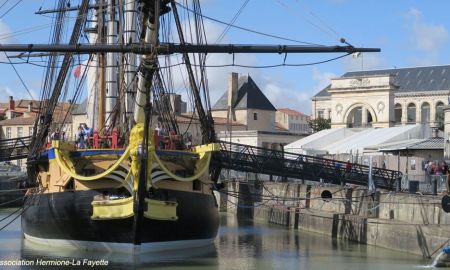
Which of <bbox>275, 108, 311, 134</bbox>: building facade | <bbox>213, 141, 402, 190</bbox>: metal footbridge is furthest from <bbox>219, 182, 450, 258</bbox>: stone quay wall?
<bbox>275, 108, 311, 134</bbox>: building facade

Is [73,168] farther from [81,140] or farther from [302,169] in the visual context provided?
[302,169]

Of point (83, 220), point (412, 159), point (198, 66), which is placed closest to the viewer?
point (83, 220)

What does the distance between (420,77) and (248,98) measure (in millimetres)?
30959

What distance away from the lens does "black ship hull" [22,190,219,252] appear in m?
24.3

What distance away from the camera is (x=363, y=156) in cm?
4675

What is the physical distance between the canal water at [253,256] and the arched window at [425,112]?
262 feet

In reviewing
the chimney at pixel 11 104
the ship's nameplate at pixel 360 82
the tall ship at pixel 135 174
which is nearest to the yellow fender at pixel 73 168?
the tall ship at pixel 135 174

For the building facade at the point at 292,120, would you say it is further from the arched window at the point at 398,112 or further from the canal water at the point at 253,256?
the canal water at the point at 253,256

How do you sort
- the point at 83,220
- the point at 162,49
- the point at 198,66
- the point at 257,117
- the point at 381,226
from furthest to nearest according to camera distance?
the point at 257,117 → the point at 198,66 → the point at 381,226 → the point at 83,220 → the point at 162,49

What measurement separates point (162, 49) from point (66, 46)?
8.34ft

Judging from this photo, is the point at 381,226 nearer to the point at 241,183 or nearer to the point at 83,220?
the point at 83,220

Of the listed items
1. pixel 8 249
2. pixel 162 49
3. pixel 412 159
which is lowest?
pixel 8 249

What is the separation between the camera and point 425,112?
4313 inches

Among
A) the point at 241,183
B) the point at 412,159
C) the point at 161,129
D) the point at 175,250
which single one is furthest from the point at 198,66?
the point at 241,183
